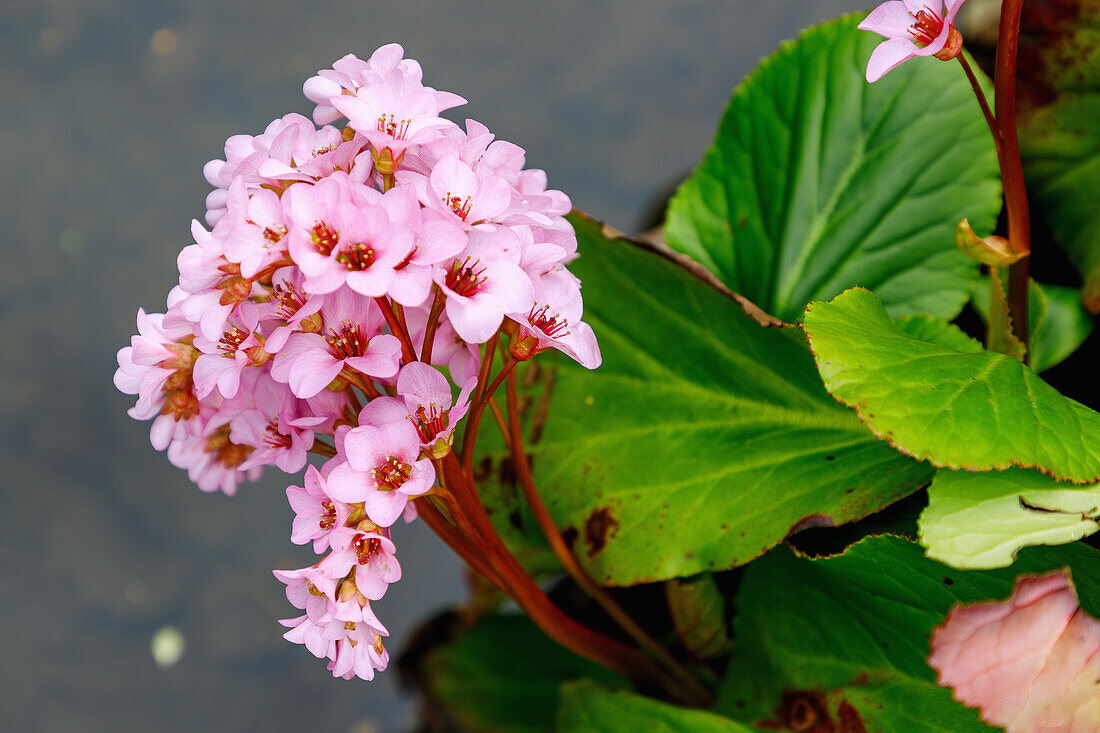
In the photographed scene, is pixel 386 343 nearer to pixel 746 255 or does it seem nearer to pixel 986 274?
pixel 746 255

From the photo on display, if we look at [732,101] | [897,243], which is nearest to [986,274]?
[897,243]

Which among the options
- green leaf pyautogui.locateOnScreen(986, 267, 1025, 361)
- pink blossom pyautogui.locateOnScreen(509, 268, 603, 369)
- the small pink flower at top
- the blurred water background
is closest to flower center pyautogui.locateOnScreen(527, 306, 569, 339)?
pink blossom pyautogui.locateOnScreen(509, 268, 603, 369)

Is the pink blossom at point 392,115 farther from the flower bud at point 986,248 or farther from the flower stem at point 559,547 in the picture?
the flower bud at point 986,248

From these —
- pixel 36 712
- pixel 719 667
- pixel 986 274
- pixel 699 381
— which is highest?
pixel 986 274

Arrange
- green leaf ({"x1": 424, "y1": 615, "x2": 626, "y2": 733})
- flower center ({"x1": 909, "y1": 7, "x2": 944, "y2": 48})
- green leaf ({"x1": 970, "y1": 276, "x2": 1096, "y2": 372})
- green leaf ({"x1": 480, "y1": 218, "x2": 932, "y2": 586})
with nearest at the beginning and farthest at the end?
flower center ({"x1": 909, "y1": 7, "x2": 944, "y2": 48}) → green leaf ({"x1": 480, "y1": 218, "x2": 932, "y2": 586}) → green leaf ({"x1": 970, "y1": 276, "x2": 1096, "y2": 372}) → green leaf ({"x1": 424, "y1": 615, "x2": 626, "y2": 733})

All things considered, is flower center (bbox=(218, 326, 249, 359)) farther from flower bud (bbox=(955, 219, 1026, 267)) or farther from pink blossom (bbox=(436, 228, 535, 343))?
flower bud (bbox=(955, 219, 1026, 267))

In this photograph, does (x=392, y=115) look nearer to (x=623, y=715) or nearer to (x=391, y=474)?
(x=391, y=474)

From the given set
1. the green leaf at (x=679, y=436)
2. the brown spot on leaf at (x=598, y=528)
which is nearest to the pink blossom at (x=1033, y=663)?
the green leaf at (x=679, y=436)
